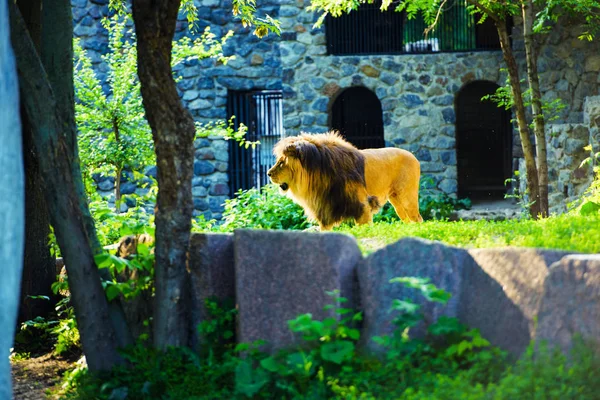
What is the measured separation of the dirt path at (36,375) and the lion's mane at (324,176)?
3.10 m

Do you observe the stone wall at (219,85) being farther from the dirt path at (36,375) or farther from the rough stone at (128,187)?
the dirt path at (36,375)

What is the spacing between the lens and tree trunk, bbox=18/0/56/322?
7.98 metres

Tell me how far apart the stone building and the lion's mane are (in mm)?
4827

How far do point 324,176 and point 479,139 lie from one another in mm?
11422

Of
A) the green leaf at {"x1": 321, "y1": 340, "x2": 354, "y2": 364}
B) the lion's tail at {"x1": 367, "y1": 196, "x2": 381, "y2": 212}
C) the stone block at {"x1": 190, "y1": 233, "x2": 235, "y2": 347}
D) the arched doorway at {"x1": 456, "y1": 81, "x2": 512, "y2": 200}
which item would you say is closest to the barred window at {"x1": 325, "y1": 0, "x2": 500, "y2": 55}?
the arched doorway at {"x1": 456, "y1": 81, "x2": 512, "y2": 200}

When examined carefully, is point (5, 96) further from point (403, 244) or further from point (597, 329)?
point (597, 329)

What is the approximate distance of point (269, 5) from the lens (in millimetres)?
16312

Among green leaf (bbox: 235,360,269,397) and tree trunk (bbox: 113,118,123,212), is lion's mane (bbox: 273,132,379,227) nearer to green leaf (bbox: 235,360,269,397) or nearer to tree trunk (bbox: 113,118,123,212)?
tree trunk (bbox: 113,118,123,212)

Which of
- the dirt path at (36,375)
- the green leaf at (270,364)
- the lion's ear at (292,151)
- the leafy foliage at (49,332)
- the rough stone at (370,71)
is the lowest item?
the dirt path at (36,375)

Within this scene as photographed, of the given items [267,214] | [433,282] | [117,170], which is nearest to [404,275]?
[433,282]

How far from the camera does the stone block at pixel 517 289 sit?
14.7ft

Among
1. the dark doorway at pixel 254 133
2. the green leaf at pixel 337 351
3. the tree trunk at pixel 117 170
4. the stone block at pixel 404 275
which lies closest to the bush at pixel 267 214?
the tree trunk at pixel 117 170

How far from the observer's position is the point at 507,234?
251 inches

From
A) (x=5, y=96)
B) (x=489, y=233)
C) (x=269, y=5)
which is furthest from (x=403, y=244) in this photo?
(x=269, y=5)
